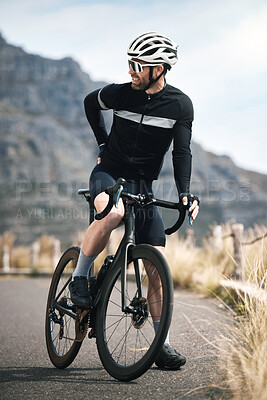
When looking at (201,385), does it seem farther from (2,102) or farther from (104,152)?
(2,102)

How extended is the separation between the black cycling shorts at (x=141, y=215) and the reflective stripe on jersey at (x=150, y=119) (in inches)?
16.2

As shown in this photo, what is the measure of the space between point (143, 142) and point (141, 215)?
491 millimetres

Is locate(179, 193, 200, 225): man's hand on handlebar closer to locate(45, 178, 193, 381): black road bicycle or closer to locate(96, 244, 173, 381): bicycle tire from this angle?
locate(45, 178, 193, 381): black road bicycle

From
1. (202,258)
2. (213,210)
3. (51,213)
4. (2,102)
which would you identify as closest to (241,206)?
(213,210)

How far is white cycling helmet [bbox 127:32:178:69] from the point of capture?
3.68 metres

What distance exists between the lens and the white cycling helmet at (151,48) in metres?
3.68

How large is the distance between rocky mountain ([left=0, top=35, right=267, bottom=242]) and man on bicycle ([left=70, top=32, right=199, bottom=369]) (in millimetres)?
107211

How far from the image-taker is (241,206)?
163 meters

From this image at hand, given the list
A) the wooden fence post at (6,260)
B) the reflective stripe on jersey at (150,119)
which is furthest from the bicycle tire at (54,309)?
the wooden fence post at (6,260)

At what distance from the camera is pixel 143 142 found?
3807 mm

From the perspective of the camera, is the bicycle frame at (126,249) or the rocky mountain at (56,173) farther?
the rocky mountain at (56,173)

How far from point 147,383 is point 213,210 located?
150292mm

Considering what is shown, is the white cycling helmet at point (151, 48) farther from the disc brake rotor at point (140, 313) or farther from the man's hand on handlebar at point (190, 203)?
the disc brake rotor at point (140, 313)

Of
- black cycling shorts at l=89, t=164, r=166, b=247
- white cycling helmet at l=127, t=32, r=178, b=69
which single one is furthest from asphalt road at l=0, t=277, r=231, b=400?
white cycling helmet at l=127, t=32, r=178, b=69
